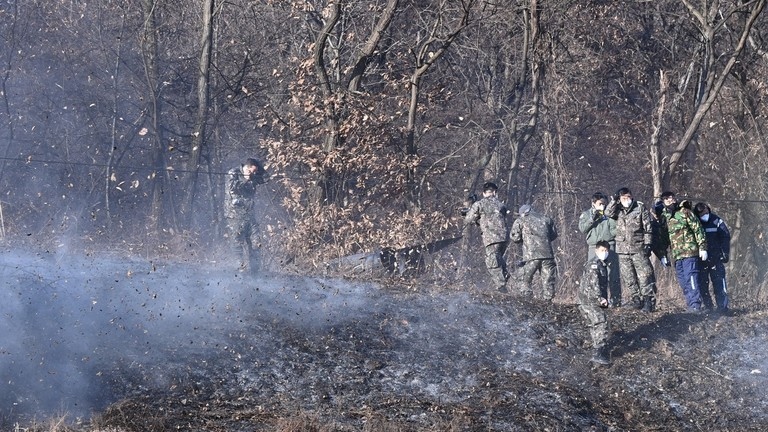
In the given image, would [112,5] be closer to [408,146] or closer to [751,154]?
[408,146]

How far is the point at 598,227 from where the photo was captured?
14.8 meters

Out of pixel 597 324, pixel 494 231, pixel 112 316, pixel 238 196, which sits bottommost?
pixel 597 324

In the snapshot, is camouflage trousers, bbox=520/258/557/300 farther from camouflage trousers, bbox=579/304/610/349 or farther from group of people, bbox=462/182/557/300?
camouflage trousers, bbox=579/304/610/349

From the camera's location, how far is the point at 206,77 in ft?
67.9

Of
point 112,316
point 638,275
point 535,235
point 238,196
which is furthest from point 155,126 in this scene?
point 638,275

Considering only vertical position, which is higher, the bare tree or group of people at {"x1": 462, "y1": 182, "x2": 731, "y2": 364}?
the bare tree

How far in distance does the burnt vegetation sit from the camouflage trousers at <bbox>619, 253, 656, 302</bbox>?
0.45 m

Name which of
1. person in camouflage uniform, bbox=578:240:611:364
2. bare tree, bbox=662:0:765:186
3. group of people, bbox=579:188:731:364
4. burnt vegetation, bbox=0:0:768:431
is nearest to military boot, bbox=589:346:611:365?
person in camouflage uniform, bbox=578:240:611:364

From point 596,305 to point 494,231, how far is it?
3.05 metres

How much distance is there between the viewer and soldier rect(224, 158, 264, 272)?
1527 centimetres

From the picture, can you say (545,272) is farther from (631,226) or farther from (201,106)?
(201,106)

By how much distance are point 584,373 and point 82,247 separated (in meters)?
10.5

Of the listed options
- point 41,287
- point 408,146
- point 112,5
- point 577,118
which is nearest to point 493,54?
point 577,118

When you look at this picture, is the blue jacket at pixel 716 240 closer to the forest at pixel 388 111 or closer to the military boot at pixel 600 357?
the military boot at pixel 600 357
